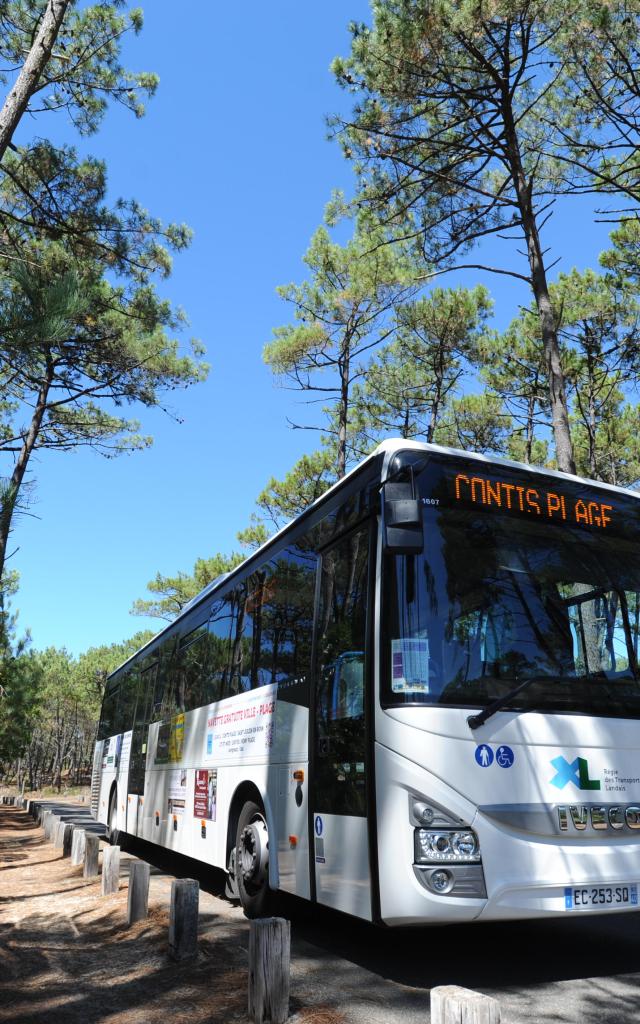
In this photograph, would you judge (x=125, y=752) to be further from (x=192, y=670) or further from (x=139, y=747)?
(x=192, y=670)

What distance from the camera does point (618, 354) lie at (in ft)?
54.6

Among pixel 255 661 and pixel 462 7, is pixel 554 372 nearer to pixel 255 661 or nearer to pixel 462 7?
pixel 462 7

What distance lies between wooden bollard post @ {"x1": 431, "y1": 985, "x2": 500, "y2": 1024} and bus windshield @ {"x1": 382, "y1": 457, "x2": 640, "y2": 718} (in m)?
1.84

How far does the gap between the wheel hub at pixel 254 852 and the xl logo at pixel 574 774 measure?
2606 millimetres

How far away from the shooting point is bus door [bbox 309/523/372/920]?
15.0ft

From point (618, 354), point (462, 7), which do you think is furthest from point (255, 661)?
point (618, 354)

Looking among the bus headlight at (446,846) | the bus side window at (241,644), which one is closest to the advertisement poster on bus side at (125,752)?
the bus side window at (241,644)

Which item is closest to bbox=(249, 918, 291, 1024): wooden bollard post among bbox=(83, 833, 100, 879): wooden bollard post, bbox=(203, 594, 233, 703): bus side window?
bbox=(203, 594, 233, 703): bus side window

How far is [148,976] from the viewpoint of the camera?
4.90 meters

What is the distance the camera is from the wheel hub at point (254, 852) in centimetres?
603

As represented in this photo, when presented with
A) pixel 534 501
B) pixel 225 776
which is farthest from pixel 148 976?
pixel 534 501

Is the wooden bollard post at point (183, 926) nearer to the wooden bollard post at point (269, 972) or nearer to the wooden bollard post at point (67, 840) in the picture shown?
the wooden bollard post at point (269, 972)

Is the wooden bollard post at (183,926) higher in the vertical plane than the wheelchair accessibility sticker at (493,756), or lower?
lower

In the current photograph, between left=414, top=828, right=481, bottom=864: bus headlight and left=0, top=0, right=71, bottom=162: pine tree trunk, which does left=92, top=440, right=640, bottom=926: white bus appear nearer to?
left=414, top=828, right=481, bottom=864: bus headlight
